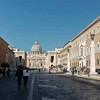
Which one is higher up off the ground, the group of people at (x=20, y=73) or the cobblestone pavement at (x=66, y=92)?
the group of people at (x=20, y=73)

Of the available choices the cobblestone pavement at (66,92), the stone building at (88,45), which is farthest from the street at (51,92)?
the stone building at (88,45)

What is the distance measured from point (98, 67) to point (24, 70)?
1923 inches

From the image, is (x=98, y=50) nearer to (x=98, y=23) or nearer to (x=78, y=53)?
(x=98, y=23)

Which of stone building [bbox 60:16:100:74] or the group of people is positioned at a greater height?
stone building [bbox 60:16:100:74]

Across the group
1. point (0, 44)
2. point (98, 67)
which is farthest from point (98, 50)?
point (0, 44)

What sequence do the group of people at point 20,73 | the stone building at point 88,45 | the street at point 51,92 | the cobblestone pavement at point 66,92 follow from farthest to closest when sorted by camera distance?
the stone building at point 88,45
the group of people at point 20,73
the cobblestone pavement at point 66,92
the street at point 51,92

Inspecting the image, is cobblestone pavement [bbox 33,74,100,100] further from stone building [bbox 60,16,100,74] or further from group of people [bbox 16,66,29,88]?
stone building [bbox 60,16,100,74]

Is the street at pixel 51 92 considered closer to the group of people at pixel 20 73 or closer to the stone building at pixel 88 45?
the group of people at pixel 20 73

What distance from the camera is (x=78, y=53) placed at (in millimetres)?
102312

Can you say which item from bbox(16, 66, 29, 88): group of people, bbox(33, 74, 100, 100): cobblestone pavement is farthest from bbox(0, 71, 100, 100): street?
bbox(16, 66, 29, 88): group of people

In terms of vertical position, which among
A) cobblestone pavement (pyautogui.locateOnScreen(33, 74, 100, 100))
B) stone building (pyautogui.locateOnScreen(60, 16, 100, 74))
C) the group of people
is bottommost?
cobblestone pavement (pyautogui.locateOnScreen(33, 74, 100, 100))

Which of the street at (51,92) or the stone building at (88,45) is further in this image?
the stone building at (88,45)

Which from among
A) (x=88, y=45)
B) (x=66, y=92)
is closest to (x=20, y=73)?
(x=66, y=92)

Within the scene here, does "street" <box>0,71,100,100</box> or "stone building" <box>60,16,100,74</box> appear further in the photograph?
"stone building" <box>60,16,100,74</box>
